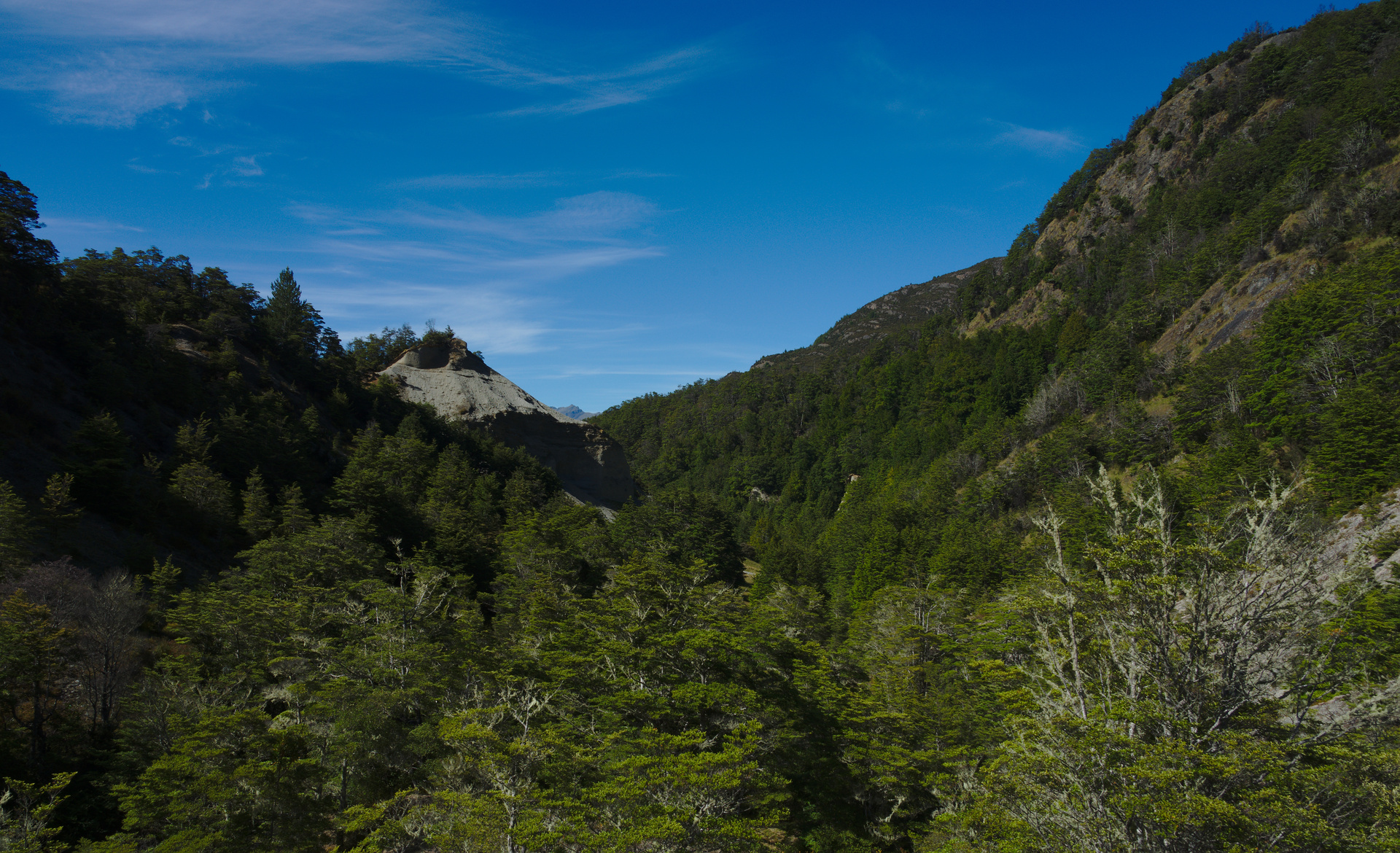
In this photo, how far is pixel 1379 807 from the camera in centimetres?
1170

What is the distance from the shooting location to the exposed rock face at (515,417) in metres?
76.1

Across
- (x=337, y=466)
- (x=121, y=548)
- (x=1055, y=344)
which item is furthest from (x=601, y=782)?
(x=1055, y=344)

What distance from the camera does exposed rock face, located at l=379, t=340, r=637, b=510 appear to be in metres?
76.1

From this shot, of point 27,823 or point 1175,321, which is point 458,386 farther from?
point 1175,321

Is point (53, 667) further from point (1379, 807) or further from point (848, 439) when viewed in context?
point (848, 439)

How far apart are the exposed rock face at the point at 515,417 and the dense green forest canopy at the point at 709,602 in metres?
3.99

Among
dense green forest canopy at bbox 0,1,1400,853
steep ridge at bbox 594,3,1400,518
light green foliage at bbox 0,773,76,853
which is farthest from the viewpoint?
steep ridge at bbox 594,3,1400,518

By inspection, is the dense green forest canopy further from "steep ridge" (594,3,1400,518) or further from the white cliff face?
the white cliff face

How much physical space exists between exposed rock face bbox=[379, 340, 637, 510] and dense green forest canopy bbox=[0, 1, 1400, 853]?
399 centimetres

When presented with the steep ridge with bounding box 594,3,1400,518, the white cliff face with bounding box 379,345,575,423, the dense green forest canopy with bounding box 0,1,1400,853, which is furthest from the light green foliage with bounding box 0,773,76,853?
the white cliff face with bounding box 379,345,575,423

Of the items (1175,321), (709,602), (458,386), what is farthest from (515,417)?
(1175,321)

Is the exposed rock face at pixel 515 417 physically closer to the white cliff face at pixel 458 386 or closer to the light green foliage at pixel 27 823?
the white cliff face at pixel 458 386

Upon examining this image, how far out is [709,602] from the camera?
30.3 m

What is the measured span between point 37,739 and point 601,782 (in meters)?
18.7
